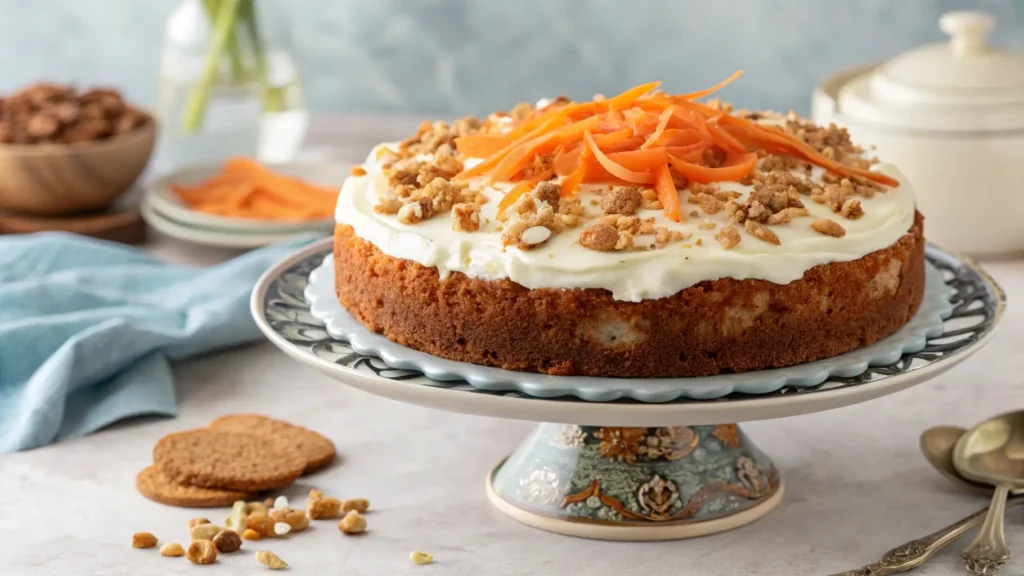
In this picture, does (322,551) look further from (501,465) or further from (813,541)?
(813,541)

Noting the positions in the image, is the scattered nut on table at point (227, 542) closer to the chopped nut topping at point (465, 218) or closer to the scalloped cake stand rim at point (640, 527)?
the scalloped cake stand rim at point (640, 527)

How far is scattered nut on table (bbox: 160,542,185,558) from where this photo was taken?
7.37 ft

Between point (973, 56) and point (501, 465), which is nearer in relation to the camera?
point (501, 465)

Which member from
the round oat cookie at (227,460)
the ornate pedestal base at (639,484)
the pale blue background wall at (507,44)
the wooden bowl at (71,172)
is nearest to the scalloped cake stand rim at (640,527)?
the ornate pedestal base at (639,484)

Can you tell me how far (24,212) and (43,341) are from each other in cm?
106

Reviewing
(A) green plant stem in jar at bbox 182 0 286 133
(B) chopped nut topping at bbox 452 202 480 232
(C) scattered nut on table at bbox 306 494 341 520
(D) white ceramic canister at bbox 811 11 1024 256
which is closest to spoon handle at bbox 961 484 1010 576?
(B) chopped nut topping at bbox 452 202 480 232

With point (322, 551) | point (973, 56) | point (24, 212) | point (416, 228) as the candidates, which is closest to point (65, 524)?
point (322, 551)

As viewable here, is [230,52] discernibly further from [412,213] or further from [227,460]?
[412,213]

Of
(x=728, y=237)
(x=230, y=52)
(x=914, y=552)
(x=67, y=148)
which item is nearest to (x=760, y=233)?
(x=728, y=237)

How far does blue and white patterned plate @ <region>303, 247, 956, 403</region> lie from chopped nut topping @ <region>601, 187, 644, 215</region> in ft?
0.87

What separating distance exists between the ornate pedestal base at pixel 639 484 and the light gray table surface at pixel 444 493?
0.03m

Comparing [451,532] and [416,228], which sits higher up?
[416,228]

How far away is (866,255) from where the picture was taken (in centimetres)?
219

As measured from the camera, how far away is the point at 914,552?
7.07 ft
